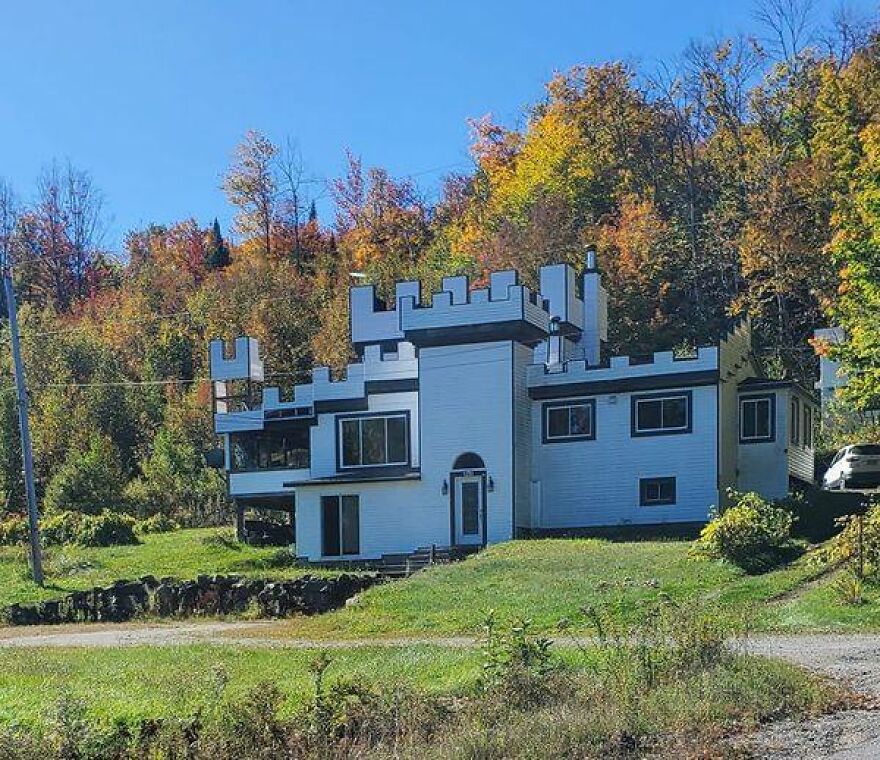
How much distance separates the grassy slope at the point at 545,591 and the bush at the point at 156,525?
2249 centimetres

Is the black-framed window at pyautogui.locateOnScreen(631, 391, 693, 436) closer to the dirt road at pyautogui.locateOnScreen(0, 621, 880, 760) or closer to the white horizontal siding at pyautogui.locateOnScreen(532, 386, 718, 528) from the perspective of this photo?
the white horizontal siding at pyautogui.locateOnScreen(532, 386, 718, 528)

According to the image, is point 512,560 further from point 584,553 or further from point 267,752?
point 267,752

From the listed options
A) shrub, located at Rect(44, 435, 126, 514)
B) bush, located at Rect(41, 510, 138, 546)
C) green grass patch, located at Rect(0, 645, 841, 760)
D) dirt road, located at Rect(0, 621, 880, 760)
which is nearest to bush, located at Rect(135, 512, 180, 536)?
bush, located at Rect(41, 510, 138, 546)

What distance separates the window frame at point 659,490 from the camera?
34406mm

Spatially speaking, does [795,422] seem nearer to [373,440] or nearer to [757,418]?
[757,418]

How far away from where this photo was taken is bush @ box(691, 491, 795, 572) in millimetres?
23438

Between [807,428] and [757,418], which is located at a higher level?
[757,418]

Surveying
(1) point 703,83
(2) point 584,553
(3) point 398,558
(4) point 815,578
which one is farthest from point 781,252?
(4) point 815,578

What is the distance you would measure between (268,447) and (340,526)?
6.52 m

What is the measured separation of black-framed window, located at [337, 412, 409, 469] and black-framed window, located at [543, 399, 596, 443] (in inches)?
172

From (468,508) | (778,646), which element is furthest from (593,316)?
(778,646)

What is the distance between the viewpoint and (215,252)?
80000 millimetres

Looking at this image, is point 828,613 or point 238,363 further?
point 238,363

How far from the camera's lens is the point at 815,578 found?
21.4m
